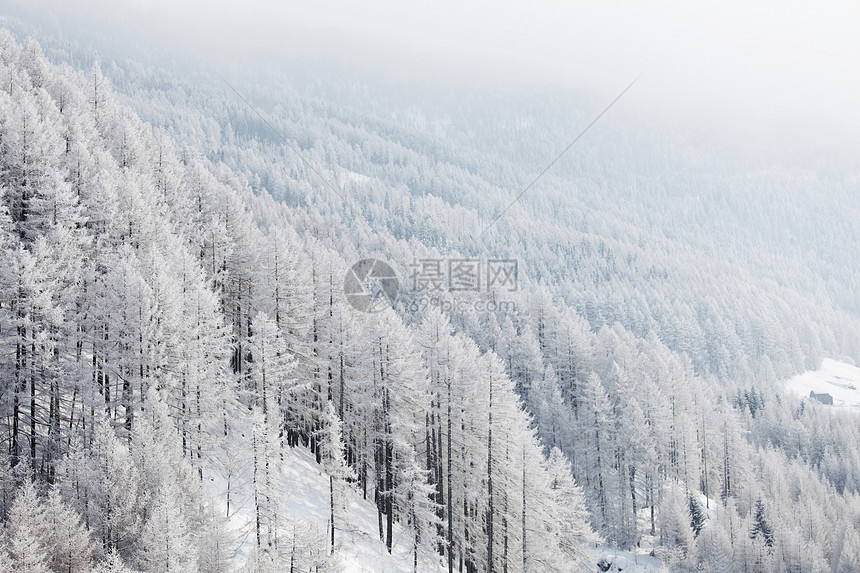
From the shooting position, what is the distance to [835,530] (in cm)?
5994

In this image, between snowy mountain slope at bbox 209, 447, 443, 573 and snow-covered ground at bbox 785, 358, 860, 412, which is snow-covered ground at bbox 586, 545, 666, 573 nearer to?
snowy mountain slope at bbox 209, 447, 443, 573

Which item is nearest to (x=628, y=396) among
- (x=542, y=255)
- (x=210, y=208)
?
(x=210, y=208)

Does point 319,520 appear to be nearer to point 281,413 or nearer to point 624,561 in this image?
point 281,413

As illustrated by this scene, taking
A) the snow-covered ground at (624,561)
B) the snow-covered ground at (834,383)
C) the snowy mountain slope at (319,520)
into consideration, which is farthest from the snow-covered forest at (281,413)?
the snow-covered ground at (834,383)

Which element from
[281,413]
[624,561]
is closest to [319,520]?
[281,413]

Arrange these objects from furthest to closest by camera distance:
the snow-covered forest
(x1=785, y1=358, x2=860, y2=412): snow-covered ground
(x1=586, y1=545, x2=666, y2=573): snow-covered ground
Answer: (x1=785, y1=358, x2=860, y2=412): snow-covered ground < (x1=586, y1=545, x2=666, y2=573): snow-covered ground < the snow-covered forest

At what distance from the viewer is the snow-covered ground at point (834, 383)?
368 feet

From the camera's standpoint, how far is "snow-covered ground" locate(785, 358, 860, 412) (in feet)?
368

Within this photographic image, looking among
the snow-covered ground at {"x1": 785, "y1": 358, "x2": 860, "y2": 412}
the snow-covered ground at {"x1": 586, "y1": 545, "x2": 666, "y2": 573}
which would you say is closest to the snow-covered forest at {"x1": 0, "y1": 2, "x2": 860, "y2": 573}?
the snow-covered ground at {"x1": 586, "y1": 545, "x2": 666, "y2": 573}

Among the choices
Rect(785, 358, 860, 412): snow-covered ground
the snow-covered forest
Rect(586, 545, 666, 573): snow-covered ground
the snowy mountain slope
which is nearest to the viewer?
the snow-covered forest

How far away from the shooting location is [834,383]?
122 meters

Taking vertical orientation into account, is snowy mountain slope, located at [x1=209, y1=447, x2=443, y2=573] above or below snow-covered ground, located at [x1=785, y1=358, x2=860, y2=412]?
above

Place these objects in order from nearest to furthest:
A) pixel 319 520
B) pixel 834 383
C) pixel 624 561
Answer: pixel 319 520 → pixel 624 561 → pixel 834 383

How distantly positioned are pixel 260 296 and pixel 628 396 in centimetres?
3796
